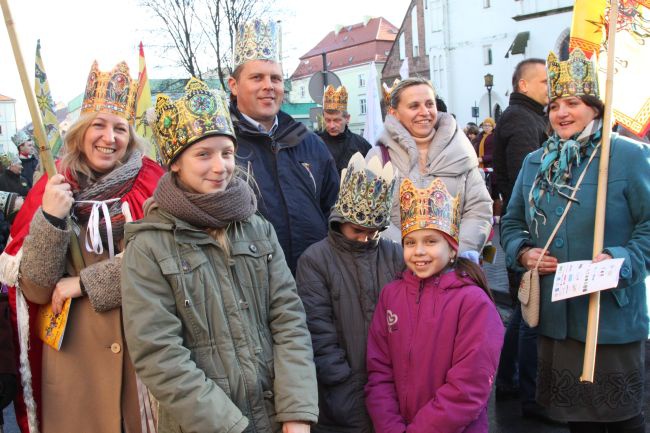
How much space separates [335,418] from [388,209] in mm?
1043

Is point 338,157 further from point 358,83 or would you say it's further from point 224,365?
point 358,83

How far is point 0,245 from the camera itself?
282 inches

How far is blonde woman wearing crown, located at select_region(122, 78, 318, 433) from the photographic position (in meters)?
2.54

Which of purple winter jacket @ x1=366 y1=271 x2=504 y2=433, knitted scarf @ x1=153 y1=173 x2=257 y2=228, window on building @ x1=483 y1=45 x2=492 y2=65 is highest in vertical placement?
window on building @ x1=483 y1=45 x2=492 y2=65

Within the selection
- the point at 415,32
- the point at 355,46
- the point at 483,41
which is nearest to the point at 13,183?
the point at 483,41

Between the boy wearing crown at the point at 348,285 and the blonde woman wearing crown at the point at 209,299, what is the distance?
0.37 meters

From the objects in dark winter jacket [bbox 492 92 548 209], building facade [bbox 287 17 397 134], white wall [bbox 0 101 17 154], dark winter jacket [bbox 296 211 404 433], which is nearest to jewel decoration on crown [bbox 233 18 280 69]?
dark winter jacket [bbox 296 211 404 433]

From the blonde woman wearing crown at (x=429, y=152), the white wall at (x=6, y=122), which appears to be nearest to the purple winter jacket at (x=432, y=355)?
the blonde woman wearing crown at (x=429, y=152)

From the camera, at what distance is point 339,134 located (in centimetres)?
761

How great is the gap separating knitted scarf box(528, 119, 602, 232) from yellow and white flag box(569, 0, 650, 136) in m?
0.28

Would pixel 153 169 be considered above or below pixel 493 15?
below

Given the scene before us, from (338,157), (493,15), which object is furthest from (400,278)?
(493,15)

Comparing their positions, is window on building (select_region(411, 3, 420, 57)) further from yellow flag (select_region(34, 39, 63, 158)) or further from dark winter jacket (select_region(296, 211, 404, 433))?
dark winter jacket (select_region(296, 211, 404, 433))

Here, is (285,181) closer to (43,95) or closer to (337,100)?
(43,95)
